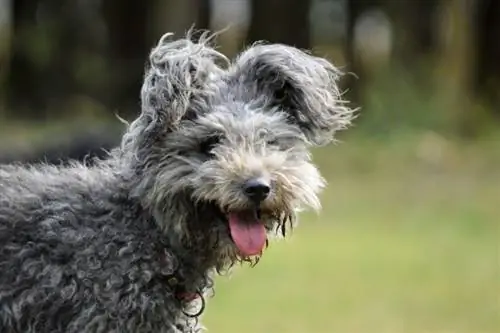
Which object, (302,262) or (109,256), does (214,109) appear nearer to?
(109,256)

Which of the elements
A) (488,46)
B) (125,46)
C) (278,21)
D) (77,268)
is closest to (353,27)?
(278,21)

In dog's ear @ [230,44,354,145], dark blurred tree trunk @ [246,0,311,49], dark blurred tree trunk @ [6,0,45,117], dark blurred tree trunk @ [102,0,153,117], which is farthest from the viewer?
dark blurred tree trunk @ [246,0,311,49]

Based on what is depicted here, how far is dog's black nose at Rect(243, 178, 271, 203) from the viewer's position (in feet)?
20.0

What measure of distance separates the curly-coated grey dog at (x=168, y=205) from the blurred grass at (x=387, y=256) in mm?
3285

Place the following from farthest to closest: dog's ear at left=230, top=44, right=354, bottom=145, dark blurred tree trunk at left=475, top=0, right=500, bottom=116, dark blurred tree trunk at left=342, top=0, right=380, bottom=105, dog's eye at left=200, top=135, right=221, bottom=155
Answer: dark blurred tree trunk at left=342, top=0, right=380, bottom=105 → dark blurred tree trunk at left=475, top=0, right=500, bottom=116 → dog's ear at left=230, top=44, right=354, bottom=145 → dog's eye at left=200, top=135, right=221, bottom=155

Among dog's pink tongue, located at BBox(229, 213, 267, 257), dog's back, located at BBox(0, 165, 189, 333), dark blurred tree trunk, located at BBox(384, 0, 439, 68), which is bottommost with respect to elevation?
dark blurred tree trunk, located at BBox(384, 0, 439, 68)

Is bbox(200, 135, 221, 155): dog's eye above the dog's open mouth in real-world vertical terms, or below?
above

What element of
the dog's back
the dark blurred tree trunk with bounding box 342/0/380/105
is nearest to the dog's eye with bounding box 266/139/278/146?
the dog's back

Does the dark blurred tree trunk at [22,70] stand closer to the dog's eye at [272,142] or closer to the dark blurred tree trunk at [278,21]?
the dark blurred tree trunk at [278,21]

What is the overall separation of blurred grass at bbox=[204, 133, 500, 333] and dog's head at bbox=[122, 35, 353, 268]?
11.1ft

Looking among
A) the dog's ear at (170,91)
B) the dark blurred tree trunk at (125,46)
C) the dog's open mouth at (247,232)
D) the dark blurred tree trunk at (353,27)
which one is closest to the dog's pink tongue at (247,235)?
the dog's open mouth at (247,232)

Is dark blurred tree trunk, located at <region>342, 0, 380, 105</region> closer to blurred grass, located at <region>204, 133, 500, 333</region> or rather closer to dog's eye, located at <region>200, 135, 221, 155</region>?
blurred grass, located at <region>204, 133, 500, 333</region>

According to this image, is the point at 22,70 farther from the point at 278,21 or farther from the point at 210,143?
the point at 210,143

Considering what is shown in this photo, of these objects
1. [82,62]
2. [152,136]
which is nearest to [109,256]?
[152,136]
